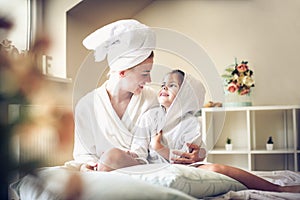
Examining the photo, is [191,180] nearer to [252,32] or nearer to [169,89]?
[169,89]

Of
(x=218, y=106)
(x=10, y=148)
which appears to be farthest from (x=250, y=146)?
(x=10, y=148)

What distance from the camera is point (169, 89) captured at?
1095mm

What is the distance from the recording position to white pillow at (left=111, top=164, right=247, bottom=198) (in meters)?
0.59

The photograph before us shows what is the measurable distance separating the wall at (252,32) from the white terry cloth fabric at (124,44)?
24.2 inches

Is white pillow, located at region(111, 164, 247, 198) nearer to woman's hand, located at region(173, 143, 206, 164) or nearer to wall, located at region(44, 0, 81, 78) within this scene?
woman's hand, located at region(173, 143, 206, 164)

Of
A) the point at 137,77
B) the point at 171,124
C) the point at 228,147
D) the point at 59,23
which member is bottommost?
the point at 228,147

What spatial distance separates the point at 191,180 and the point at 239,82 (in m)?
1.01

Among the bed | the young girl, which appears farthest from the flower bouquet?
the bed

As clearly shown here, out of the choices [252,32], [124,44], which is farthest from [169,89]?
[252,32]

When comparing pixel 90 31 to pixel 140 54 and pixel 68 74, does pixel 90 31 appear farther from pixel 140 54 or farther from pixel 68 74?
pixel 140 54

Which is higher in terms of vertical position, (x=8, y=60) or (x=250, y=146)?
(x=8, y=60)

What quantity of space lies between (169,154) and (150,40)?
1.07 feet

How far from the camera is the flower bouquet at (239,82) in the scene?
1.58 metres

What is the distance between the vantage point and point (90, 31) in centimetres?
150
